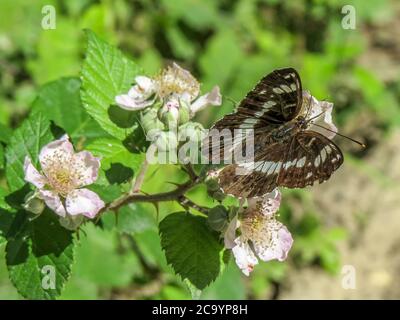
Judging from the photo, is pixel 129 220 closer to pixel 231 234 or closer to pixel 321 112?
pixel 231 234

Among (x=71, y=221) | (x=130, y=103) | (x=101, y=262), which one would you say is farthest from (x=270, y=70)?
(x=71, y=221)

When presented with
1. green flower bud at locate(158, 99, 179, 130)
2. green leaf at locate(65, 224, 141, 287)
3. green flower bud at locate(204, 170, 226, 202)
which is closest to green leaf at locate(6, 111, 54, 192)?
green flower bud at locate(158, 99, 179, 130)

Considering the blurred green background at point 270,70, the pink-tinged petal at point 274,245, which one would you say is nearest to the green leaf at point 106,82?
the pink-tinged petal at point 274,245

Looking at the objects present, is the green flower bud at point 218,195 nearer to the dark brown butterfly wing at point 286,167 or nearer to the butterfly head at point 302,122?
the dark brown butterfly wing at point 286,167

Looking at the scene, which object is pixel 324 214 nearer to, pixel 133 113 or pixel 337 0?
pixel 337 0

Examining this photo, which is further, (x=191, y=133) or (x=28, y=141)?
(x=28, y=141)
